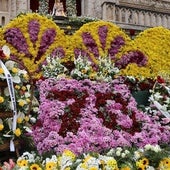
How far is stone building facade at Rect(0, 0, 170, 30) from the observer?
19.5m

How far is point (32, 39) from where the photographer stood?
9.73 m

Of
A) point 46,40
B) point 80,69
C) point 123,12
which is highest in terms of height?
point 123,12

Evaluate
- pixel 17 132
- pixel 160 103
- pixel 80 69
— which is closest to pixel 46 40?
pixel 80 69

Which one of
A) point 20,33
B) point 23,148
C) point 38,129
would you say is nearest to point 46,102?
point 38,129

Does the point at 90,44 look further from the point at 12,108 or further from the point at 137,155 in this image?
the point at 137,155

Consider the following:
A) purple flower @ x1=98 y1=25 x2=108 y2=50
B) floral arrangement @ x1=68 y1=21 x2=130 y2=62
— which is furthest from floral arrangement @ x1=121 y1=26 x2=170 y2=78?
purple flower @ x1=98 y1=25 x2=108 y2=50

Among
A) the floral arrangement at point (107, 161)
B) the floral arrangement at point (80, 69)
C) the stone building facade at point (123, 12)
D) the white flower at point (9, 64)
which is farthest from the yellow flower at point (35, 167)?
the stone building facade at point (123, 12)

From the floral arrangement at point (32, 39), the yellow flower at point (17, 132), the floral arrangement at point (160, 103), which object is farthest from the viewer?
the floral arrangement at point (32, 39)

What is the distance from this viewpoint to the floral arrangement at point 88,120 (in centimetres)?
563

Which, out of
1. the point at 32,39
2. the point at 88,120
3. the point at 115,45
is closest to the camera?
the point at 88,120

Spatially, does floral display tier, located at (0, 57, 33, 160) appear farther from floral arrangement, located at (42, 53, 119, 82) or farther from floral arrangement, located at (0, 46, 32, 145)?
floral arrangement, located at (42, 53, 119, 82)

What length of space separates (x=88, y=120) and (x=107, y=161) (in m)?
2.06

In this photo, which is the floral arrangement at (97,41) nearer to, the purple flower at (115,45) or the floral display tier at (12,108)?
the purple flower at (115,45)

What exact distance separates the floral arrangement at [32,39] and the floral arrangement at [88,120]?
224 centimetres
